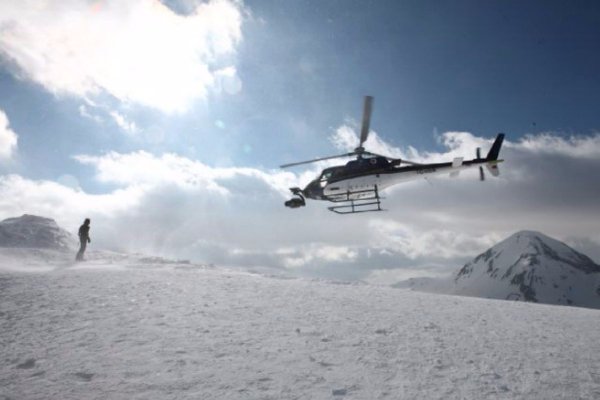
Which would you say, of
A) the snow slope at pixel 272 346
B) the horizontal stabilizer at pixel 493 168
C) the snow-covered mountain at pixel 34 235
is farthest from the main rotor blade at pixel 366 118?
the snow-covered mountain at pixel 34 235

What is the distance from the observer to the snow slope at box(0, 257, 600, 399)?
18.5 feet

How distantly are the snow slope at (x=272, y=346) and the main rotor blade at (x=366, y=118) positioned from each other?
10.8 m

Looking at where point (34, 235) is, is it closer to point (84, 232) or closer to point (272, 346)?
point (84, 232)

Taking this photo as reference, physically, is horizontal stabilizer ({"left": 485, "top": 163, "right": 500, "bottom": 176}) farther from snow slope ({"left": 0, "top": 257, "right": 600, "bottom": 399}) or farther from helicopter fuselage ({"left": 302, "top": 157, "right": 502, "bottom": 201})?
snow slope ({"left": 0, "top": 257, "right": 600, "bottom": 399})

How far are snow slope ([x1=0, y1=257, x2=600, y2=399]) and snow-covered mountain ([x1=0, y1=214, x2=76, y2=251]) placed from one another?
18566 millimetres

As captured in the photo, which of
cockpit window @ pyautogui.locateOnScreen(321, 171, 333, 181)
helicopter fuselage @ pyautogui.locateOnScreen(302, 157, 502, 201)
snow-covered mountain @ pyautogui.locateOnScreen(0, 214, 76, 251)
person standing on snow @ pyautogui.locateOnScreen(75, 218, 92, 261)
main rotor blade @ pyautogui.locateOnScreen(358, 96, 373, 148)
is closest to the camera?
main rotor blade @ pyautogui.locateOnScreen(358, 96, 373, 148)

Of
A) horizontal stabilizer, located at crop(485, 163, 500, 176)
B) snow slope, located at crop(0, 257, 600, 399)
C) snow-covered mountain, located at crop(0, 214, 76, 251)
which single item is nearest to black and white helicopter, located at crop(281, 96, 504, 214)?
horizontal stabilizer, located at crop(485, 163, 500, 176)

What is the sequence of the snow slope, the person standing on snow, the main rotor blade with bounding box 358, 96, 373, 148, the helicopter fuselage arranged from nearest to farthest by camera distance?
the snow slope
the main rotor blade with bounding box 358, 96, 373, 148
the person standing on snow
the helicopter fuselage

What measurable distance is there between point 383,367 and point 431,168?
1732 centimetres

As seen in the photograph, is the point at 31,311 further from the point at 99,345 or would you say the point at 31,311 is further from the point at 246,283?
the point at 246,283

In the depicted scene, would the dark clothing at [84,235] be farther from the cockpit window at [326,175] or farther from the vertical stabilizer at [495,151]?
the vertical stabilizer at [495,151]

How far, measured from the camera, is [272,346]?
708cm

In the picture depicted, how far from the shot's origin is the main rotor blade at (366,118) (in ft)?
61.7

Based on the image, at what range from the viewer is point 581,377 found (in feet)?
21.2
